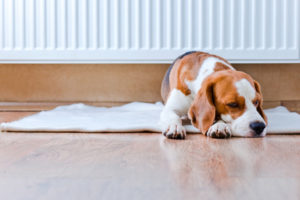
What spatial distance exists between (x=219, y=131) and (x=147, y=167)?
1.43 feet

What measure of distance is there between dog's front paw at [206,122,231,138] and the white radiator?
69 cm

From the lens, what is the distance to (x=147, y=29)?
5.72 feet

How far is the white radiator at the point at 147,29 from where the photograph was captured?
5.67 ft

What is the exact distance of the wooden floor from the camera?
586 mm

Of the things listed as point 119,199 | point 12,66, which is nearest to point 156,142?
point 119,199

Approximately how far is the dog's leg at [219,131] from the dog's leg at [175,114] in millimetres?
90

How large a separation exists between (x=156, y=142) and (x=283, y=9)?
1.11 meters

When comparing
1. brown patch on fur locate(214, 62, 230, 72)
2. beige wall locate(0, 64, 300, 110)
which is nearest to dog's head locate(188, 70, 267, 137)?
brown patch on fur locate(214, 62, 230, 72)

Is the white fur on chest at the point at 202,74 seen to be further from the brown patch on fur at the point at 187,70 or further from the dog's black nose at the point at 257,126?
the dog's black nose at the point at 257,126

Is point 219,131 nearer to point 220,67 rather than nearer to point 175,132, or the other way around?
point 175,132

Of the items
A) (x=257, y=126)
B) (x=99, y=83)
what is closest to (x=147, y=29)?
(x=99, y=83)

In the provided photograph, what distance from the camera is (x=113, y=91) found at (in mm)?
2027

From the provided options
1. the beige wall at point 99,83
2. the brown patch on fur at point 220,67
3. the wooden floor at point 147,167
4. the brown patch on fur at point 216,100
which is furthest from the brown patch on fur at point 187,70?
the beige wall at point 99,83

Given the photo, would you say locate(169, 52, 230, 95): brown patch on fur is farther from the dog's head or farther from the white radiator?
the white radiator
